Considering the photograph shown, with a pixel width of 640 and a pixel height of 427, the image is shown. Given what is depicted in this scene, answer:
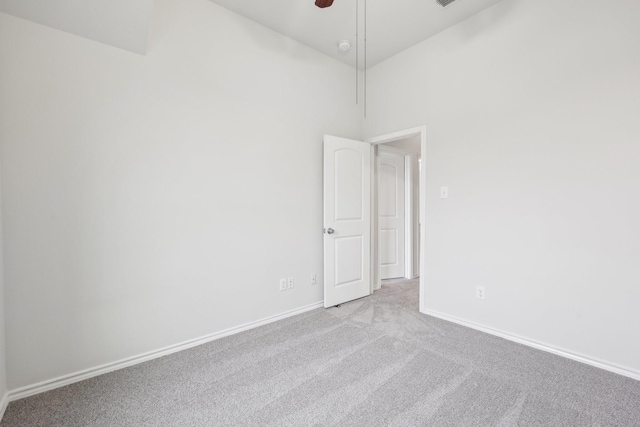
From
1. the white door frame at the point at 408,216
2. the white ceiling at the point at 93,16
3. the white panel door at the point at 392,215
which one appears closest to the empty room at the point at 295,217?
the white ceiling at the point at 93,16

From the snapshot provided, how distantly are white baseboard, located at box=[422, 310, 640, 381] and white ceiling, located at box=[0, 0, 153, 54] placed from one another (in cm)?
352

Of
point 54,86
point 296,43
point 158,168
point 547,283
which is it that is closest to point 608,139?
point 547,283

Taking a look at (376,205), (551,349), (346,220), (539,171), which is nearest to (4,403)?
(346,220)

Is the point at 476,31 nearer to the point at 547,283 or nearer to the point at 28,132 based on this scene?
the point at 547,283

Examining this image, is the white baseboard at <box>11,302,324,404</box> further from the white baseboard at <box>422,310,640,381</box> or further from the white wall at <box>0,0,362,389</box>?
the white baseboard at <box>422,310,640,381</box>

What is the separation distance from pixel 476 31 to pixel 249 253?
3.01 m

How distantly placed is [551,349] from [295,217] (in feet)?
8.12

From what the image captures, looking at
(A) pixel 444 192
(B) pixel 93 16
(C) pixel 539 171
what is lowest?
(A) pixel 444 192

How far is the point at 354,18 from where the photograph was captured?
259 centimetres

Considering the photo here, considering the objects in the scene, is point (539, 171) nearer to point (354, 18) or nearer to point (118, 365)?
point (354, 18)

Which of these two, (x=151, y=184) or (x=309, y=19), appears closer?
(x=151, y=184)

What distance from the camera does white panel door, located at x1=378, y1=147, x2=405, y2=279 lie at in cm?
428

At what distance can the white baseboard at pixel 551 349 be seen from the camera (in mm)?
1838

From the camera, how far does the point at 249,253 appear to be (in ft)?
8.51
